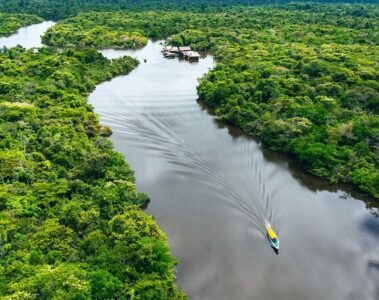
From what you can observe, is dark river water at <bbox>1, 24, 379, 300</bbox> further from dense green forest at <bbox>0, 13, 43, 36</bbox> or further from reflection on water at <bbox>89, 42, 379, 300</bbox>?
dense green forest at <bbox>0, 13, 43, 36</bbox>

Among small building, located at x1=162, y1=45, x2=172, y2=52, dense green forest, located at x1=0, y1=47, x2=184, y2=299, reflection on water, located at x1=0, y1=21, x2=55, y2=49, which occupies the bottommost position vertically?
reflection on water, located at x1=0, y1=21, x2=55, y2=49

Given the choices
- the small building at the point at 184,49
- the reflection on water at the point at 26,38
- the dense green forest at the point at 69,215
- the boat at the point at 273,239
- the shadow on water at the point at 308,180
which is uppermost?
the dense green forest at the point at 69,215

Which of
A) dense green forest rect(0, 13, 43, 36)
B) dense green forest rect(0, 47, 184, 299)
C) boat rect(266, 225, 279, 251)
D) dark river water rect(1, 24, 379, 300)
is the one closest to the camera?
dense green forest rect(0, 47, 184, 299)

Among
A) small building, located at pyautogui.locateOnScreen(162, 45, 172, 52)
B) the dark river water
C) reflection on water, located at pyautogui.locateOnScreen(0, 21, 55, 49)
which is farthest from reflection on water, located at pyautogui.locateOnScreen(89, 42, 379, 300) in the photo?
reflection on water, located at pyautogui.locateOnScreen(0, 21, 55, 49)

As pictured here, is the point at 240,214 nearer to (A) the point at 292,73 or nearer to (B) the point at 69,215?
(B) the point at 69,215

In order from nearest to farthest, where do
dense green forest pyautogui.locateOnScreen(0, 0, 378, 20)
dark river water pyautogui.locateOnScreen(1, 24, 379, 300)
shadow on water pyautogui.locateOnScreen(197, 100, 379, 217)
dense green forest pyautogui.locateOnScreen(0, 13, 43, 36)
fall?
1. dark river water pyautogui.locateOnScreen(1, 24, 379, 300)
2. shadow on water pyautogui.locateOnScreen(197, 100, 379, 217)
3. dense green forest pyautogui.locateOnScreen(0, 13, 43, 36)
4. dense green forest pyautogui.locateOnScreen(0, 0, 378, 20)

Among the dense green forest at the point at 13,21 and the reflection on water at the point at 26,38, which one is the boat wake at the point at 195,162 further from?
the dense green forest at the point at 13,21

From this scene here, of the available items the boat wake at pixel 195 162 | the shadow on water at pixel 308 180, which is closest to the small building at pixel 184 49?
the boat wake at pixel 195 162

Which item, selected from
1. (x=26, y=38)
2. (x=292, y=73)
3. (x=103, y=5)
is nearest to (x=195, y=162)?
(x=292, y=73)
